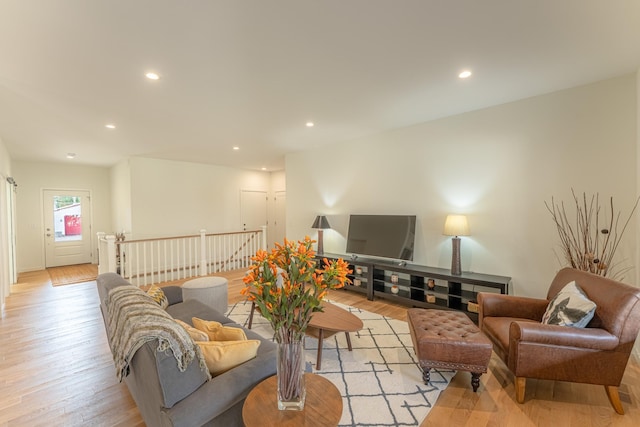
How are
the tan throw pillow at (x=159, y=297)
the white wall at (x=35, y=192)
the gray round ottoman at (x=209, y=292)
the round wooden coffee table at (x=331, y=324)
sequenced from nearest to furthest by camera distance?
1. the round wooden coffee table at (x=331, y=324)
2. the tan throw pillow at (x=159, y=297)
3. the gray round ottoman at (x=209, y=292)
4. the white wall at (x=35, y=192)

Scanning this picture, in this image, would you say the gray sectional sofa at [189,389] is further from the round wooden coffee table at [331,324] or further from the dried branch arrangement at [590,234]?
the dried branch arrangement at [590,234]

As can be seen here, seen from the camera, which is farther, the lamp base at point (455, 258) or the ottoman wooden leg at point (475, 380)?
the lamp base at point (455, 258)

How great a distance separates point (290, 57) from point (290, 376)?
90.1 inches

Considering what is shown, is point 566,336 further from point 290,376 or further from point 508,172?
point 508,172

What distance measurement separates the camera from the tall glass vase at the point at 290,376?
1.30 meters

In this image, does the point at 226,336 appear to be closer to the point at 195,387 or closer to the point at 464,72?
the point at 195,387

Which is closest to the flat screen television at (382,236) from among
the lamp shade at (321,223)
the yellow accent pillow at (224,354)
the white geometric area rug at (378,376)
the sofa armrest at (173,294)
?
the lamp shade at (321,223)

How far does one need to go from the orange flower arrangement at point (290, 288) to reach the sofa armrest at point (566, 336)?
1.57 meters

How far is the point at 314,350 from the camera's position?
107 inches

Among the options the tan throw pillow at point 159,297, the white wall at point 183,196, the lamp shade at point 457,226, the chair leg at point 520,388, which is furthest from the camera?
the white wall at point 183,196

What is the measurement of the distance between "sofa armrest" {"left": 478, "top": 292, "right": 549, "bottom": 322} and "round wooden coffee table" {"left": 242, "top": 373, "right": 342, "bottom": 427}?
1.90 m

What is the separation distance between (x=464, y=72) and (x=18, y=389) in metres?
4.65

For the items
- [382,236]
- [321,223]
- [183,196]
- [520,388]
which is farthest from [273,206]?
[520,388]

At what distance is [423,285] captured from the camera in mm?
3949
